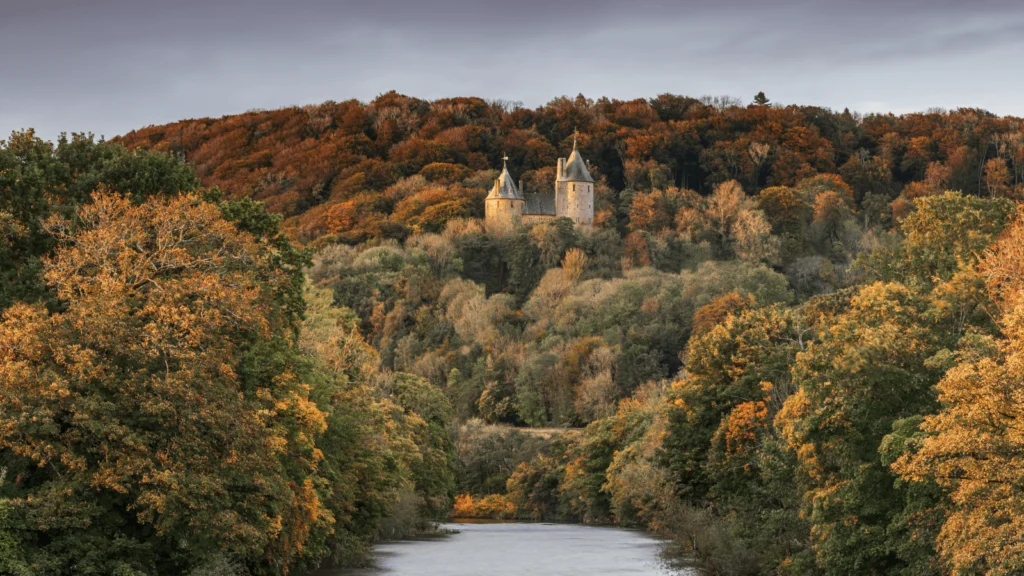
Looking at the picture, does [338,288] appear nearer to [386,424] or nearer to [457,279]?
[457,279]

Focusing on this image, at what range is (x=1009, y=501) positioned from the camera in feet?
105

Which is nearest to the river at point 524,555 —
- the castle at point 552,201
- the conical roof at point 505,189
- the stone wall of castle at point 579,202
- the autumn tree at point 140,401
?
the autumn tree at point 140,401

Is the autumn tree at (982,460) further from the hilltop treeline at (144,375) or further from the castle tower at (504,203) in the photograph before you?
the castle tower at (504,203)

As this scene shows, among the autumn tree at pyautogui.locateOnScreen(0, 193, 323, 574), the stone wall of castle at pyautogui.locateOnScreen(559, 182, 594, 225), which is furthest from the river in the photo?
the stone wall of castle at pyautogui.locateOnScreen(559, 182, 594, 225)

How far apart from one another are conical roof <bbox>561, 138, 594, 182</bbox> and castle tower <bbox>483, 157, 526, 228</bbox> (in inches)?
267

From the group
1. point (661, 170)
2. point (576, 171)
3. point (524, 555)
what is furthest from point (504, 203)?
point (524, 555)

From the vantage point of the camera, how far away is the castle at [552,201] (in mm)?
171875

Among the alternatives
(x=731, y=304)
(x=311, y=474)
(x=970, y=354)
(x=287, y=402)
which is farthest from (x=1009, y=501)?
(x=731, y=304)

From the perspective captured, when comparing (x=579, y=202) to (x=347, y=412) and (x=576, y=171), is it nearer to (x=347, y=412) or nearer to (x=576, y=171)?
(x=576, y=171)

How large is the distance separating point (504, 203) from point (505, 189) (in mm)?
2140

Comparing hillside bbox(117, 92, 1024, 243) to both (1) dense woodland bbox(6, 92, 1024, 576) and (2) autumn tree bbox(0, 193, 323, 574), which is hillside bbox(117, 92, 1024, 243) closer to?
(1) dense woodland bbox(6, 92, 1024, 576)

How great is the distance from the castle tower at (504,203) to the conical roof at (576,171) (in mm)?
6790

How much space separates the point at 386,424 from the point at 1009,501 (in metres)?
37.3

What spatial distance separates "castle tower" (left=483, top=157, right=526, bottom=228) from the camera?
6751 inches
